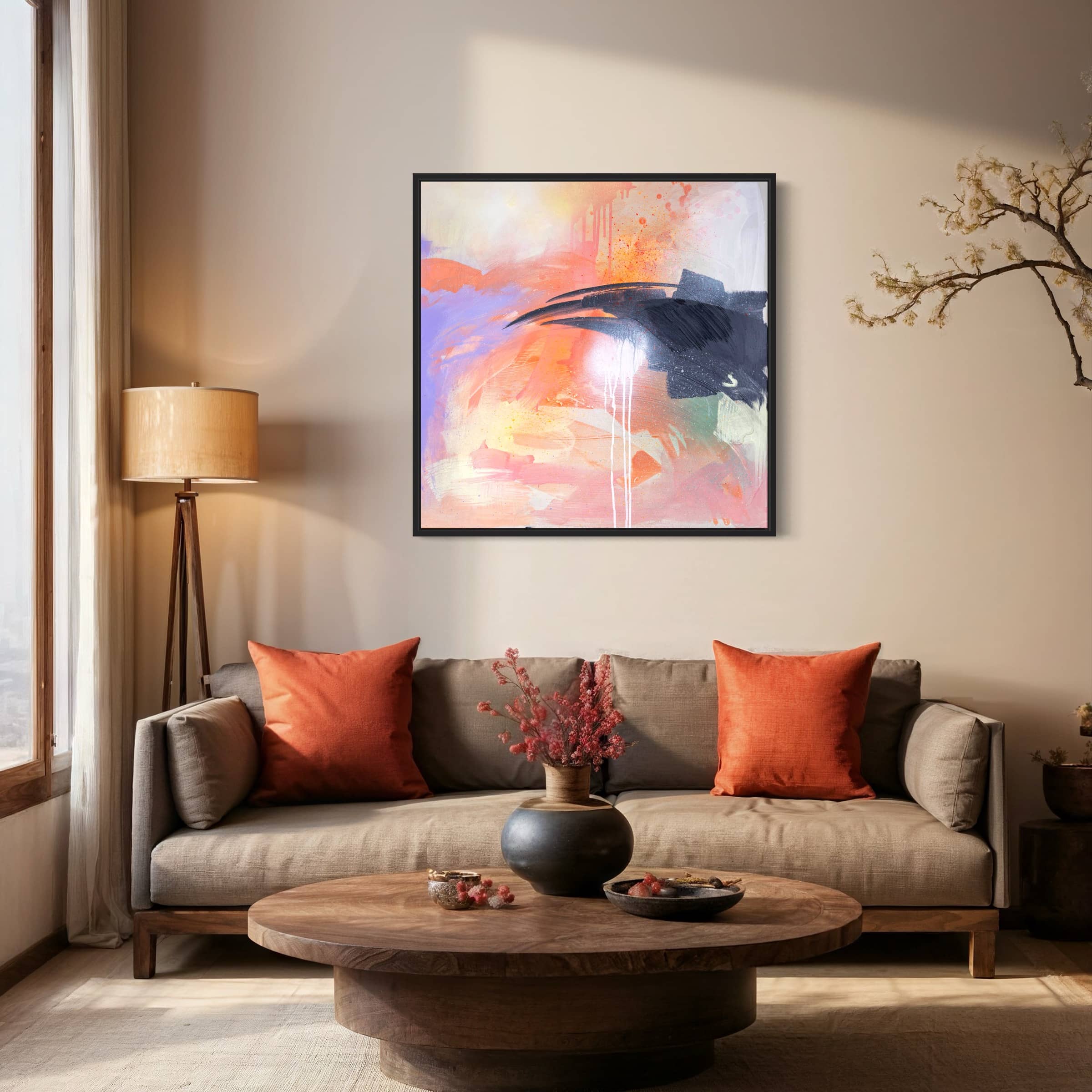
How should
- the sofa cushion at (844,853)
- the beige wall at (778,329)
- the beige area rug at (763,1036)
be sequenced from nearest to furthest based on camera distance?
the beige area rug at (763,1036) < the sofa cushion at (844,853) < the beige wall at (778,329)

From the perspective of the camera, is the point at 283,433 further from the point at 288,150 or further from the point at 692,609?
the point at 692,609

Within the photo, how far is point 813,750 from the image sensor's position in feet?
12.6

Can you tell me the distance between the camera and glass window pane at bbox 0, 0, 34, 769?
3.57m

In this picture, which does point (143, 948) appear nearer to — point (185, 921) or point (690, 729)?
point (185, 921)

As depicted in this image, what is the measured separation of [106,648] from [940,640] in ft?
9.42

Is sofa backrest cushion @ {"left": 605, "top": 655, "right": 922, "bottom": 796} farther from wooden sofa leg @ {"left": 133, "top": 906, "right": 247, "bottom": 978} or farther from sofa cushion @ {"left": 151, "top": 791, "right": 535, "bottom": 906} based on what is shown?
wooden sofa leg @ {"left": 133, "top": 906, "right": 247, "bottom": 978}

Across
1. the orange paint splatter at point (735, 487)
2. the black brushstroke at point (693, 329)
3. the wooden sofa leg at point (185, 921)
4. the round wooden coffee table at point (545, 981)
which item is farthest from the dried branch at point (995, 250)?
the wooden sofa leg at point (185, 921)

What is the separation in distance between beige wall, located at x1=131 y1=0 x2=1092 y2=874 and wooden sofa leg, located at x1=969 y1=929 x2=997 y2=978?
45.1 inches

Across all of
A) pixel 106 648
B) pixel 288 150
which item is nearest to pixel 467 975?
pixel 106 648

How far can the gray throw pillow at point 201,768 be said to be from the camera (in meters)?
3.54

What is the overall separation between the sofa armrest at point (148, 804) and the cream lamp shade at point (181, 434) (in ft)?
2.90

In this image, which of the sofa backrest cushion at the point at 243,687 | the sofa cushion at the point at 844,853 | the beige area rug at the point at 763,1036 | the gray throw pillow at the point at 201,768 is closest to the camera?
the beige area rug at the point at 763,1036

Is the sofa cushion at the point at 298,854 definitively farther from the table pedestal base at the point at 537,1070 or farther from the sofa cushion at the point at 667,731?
the table pedestal base at the point at 537,1070

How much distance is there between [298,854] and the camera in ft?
11.4
